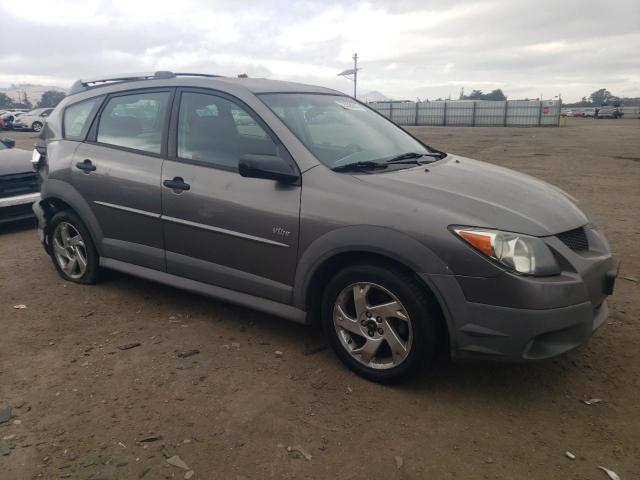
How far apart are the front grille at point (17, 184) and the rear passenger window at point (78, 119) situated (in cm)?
250

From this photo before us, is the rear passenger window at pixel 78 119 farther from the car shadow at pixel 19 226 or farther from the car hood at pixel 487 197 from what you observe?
the car shadow at pixel 19 226

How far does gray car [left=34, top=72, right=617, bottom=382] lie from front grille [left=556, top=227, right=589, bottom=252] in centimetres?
1

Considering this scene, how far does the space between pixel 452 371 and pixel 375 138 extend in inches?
69.3

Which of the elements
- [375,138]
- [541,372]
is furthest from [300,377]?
[375,138]

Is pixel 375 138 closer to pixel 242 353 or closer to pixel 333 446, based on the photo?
pixel 242 353

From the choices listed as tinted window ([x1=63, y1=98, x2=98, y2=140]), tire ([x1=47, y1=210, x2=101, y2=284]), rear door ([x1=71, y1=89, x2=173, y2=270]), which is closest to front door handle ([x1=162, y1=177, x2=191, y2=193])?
rear door ([x1=71, y1=89, x2=173, y2=270])

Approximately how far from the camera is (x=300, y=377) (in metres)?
3.24

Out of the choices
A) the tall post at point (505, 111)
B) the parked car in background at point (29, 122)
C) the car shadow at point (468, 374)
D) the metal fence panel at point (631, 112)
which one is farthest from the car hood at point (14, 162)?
the metal fence panel at point (631, 112)

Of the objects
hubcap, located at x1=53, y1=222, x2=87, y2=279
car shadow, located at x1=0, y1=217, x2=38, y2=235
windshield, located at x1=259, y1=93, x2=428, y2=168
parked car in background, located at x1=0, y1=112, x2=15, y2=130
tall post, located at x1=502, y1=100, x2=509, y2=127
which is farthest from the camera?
tall post, located at x1=502, y1=100, x2=509, y2=127

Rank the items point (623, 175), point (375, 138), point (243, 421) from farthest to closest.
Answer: point (623, 175)
point (375, 138)
point (243, 421)

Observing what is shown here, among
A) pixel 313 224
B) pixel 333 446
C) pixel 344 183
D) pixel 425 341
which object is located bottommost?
pixel 333 446

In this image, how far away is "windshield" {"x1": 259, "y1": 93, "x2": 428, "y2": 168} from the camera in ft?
11.5

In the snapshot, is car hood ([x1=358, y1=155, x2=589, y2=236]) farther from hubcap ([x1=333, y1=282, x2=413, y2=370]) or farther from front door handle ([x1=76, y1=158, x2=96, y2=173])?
front door handle ([x1=76, y1=158, x2=96, y2=173])

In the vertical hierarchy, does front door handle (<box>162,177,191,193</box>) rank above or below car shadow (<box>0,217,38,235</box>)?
above
